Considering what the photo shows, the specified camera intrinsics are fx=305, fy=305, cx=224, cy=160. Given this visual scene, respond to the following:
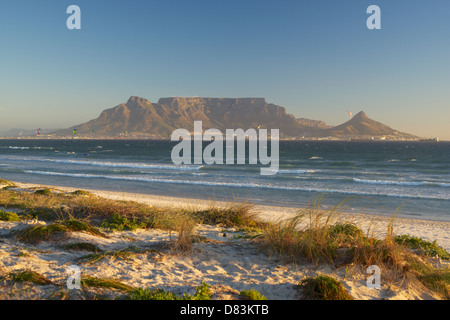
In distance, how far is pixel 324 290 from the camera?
4.34 meters

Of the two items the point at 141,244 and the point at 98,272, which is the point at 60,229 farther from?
the point at 98,272

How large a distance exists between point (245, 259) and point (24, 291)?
3.59 metres

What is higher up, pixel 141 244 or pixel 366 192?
pixel 141 244

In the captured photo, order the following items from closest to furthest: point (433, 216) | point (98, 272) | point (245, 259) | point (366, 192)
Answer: point (98, 272)
point (245, 259)
point (433, 216)
point (366, 192)

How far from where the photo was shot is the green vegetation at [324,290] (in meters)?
4.30

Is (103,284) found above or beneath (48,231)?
beneath

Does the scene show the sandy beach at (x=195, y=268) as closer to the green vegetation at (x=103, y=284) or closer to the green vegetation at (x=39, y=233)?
the green vegetation at (x=39, y=233)

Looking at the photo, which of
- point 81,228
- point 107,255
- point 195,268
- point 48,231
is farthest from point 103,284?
point 81,228

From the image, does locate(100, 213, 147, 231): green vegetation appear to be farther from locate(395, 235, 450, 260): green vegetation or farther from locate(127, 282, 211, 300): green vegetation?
locate(395, 235, 450, 260): green vegetation

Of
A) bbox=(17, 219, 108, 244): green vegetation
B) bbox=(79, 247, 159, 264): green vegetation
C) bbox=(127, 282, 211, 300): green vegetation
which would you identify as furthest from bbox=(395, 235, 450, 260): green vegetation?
bbox=(17, 219, 108, 244): green vegetation

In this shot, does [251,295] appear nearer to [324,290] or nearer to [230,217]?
[324,290]
